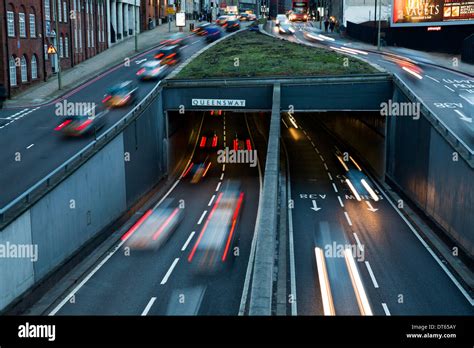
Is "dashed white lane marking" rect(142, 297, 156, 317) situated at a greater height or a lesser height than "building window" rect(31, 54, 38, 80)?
lesser

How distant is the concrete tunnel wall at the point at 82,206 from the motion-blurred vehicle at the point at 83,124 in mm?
2367

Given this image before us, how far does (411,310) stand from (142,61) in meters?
50.6

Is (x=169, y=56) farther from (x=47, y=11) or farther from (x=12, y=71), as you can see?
(x=12, y=71)

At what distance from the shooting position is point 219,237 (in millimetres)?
31703

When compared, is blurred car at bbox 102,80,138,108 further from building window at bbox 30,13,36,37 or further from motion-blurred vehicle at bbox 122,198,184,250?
building window at bbox 30,13,36,37

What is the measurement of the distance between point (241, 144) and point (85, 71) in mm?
19063

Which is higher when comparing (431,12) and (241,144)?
(431,12)

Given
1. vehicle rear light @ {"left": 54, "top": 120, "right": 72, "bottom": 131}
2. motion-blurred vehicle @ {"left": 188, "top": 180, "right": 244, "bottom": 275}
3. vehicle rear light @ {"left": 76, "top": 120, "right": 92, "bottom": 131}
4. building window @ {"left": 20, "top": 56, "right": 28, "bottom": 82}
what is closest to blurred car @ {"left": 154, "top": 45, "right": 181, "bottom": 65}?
building window @ {"left": 20, "top": 56, "right": 28, "bottom": 82}

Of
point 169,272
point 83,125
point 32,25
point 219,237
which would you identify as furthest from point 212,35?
point 169,272

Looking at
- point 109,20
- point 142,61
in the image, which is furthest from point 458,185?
point 109,20

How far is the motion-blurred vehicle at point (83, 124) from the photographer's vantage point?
119 feet

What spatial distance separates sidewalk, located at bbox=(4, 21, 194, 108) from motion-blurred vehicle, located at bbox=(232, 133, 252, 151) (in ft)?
52.9

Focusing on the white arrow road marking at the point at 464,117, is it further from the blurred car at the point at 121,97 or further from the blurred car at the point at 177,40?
the blurred car at the point at 177,40

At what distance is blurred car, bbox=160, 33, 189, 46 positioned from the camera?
78725 millimetres
